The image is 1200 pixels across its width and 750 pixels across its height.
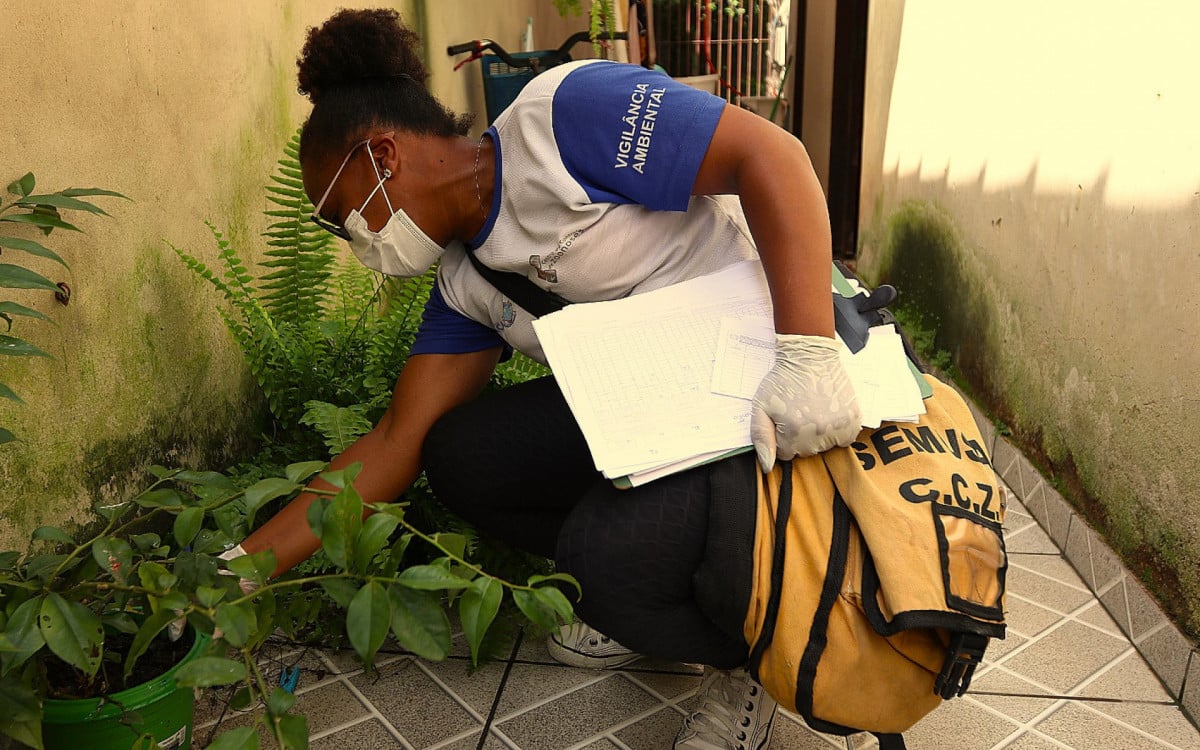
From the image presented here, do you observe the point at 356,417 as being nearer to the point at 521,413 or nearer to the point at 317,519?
the point at 521,413

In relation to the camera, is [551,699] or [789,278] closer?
[789,278]

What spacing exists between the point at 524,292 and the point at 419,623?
87 cm

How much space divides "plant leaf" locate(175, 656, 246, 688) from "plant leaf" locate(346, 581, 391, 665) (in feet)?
0.41

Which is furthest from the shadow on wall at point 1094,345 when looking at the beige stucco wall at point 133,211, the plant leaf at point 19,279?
the beige stucco wall at point 133,211

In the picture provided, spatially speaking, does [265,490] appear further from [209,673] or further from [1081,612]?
[1081,612]

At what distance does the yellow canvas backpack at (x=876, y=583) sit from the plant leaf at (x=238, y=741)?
77 centimetres

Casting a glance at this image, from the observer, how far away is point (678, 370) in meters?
1.60

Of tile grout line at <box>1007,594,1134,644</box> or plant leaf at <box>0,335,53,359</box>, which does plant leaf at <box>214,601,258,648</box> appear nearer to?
plant leaf at <box>0,335,53,359</box>

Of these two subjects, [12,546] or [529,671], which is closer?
[12,546]

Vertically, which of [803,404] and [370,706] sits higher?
[803,404]

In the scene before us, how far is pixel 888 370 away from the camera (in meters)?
1.65

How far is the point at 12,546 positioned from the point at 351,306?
1173 mm

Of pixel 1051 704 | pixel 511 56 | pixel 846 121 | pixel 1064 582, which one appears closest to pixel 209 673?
pixel 1051 704

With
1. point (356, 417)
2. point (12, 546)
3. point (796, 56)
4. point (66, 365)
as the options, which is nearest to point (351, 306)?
point (356, 417)
